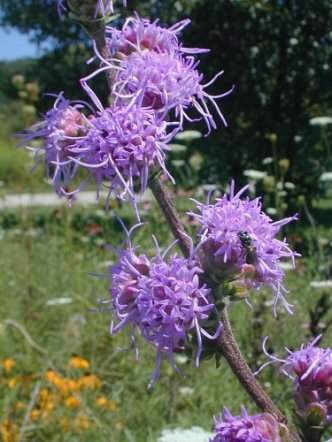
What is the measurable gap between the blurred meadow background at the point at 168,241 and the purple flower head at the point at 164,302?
1.06 m

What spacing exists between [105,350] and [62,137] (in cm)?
329

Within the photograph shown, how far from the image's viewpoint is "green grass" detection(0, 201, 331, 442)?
11.1 feet

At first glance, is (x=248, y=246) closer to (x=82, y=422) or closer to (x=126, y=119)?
(x=126, y=119)

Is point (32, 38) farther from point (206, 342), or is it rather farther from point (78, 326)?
point (206, 342)

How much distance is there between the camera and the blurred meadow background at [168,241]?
346 centimetres

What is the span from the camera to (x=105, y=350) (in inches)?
171

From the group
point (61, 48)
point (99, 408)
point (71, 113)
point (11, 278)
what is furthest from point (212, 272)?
point (61, 48)

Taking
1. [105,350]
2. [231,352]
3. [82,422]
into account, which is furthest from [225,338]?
[105,350]

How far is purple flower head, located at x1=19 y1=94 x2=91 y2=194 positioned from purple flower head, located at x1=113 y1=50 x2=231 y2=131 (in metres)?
0.08

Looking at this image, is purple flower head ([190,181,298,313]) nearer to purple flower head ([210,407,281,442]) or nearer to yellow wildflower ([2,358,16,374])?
purple flower head ([210,407,281,442])

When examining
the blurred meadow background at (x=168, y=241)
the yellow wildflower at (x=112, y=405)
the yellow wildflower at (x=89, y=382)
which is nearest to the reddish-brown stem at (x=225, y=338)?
the blurred meadow background at (x=168, y=241)

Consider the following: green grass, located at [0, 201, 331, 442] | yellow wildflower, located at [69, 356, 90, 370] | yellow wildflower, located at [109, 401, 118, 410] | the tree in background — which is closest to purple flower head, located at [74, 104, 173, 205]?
green grass, located at [0, 201, 331, 442]

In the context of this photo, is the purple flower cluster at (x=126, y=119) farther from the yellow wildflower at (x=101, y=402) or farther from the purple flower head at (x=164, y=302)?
the yellow wildflower at (x=101, y=402)

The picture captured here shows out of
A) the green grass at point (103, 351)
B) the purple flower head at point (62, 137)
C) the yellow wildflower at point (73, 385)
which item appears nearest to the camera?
the purple flower head at point (62, 137)
